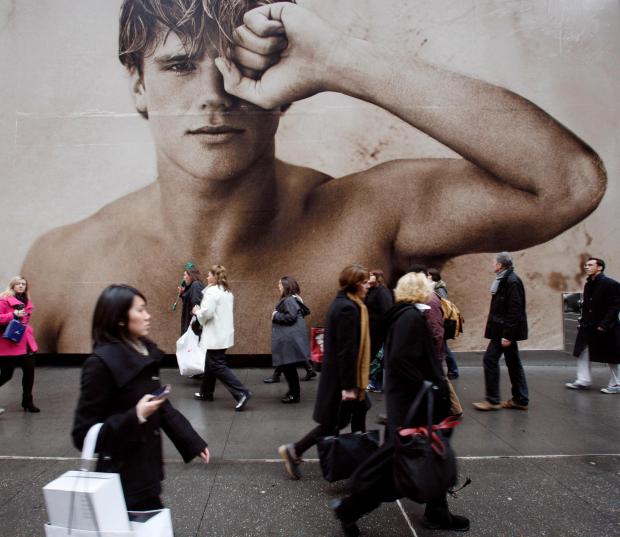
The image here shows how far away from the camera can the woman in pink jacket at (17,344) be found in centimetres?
593

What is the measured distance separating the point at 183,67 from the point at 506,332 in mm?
6395

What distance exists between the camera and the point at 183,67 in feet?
27.8

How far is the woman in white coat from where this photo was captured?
620 cm

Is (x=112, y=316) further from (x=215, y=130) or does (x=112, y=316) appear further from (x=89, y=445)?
(x=215, y=130)

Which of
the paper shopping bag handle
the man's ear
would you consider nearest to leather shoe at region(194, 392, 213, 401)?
the paper shopping bag handle

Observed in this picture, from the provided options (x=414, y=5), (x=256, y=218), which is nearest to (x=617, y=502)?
(x=256, y=218)

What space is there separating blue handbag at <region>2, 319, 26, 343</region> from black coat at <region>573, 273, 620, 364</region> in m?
7.00

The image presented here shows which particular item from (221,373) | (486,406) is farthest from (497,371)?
(221,373)

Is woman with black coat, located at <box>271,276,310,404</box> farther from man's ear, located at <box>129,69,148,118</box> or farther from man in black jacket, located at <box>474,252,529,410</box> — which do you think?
man's ear, located at <box>129,69,148,118</box>

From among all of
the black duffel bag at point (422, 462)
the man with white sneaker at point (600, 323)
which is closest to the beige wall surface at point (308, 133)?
the man with white sneaker at point (600, 323)

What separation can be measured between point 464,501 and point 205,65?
7368 mm

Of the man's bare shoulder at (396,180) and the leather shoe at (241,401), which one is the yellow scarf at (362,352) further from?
the man's bare shoulder at (396,180)

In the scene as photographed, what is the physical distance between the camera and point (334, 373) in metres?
4.04

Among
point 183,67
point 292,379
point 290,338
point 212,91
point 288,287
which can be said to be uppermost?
point 183,67
